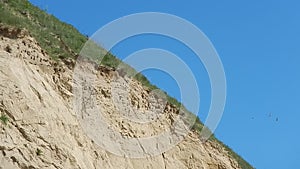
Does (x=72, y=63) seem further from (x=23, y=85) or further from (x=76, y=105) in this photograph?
(x=23, y=85)

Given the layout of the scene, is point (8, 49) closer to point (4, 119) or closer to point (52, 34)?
point (4, 119)

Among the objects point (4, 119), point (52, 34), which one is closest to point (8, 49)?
point (4, 119)

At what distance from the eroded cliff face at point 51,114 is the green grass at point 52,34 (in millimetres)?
485

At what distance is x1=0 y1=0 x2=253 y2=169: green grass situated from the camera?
1590cm

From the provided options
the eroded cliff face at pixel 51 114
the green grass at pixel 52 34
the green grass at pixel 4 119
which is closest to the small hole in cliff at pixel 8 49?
the eroded cliff face at pixel 51 114

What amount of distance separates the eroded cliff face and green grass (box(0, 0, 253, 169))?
1.59 feet

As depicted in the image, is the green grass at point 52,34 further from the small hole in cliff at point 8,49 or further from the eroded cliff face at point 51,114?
the small hole in cliff at point 8,49

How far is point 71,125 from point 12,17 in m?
3.64

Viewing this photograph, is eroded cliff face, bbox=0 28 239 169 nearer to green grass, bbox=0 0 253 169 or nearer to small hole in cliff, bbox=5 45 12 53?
small hole in cliff, bbox=5 45 12 53

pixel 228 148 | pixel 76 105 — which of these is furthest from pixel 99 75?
pixel 228 148

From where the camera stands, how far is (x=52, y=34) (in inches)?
691

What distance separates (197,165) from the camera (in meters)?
20.6

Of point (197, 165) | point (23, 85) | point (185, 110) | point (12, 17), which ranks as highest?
point (185, 110)

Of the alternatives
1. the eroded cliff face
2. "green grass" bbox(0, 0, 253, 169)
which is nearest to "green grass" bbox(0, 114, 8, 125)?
the eroded cliff face
